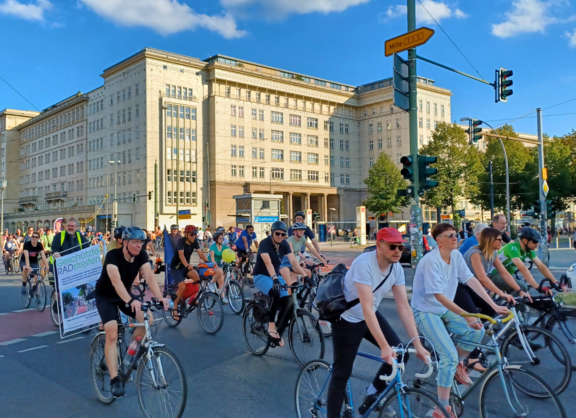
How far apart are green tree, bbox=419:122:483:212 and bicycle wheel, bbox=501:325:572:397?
50.5m

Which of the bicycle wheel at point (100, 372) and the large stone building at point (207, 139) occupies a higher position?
the large stone building at point (207, 139)

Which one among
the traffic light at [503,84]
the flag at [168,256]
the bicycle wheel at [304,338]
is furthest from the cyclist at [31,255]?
the traffic light at [503,84]

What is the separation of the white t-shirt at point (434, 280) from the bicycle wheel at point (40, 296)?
9853mm

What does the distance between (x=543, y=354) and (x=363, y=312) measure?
7.58ft

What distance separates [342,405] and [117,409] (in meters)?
2.58

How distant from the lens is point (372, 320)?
11.6ft

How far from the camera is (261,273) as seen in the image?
276 inches

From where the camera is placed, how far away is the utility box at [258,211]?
1489 inches

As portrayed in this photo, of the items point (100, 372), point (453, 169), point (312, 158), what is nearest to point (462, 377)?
point (100, 372)

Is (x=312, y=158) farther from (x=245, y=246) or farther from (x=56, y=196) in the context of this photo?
(x=245, y=246)

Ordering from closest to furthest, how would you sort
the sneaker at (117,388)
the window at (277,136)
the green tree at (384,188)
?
the sneaker at (117,388)
the green tree at (384,188)
the window at (277,136)

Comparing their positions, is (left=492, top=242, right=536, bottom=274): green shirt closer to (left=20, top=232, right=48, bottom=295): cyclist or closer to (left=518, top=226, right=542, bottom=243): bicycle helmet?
(left=518, top=226, right=542, bottom=243): bicycle helmet

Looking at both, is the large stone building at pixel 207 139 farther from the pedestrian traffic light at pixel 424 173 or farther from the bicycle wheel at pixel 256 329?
the bicycle wheel at pixel 256 329

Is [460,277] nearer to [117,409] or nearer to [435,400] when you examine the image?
[435,400]
